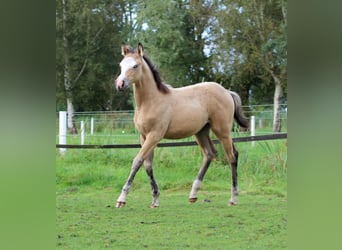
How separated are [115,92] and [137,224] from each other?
416mm

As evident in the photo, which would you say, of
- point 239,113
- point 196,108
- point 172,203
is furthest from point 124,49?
point 172,203

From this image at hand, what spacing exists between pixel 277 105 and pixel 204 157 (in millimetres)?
284

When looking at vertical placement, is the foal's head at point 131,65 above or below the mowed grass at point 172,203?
above

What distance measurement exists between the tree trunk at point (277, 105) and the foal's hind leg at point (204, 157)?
0.70 ft

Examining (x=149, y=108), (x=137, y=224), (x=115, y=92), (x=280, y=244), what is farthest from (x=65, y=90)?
(x=280, y=244)

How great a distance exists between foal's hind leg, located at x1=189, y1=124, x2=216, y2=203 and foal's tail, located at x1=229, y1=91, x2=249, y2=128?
104 millimetres

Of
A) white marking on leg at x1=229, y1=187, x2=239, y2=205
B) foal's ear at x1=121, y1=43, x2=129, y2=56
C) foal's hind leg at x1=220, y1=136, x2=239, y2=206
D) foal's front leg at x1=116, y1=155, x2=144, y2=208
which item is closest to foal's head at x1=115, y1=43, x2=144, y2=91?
foal's ear at x1=121, y1=43, x2=129, y2=56

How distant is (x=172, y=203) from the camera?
1.38 metres

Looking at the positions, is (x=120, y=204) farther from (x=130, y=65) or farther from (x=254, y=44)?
(x=254, y=44)

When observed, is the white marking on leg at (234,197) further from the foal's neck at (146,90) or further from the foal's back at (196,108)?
the foal's neck at (146,90)

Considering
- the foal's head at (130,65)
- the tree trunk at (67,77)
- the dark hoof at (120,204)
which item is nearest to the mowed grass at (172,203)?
the dark hoof at (120,204)

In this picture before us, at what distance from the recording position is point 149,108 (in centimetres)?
133

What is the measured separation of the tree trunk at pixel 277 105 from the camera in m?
1.25
